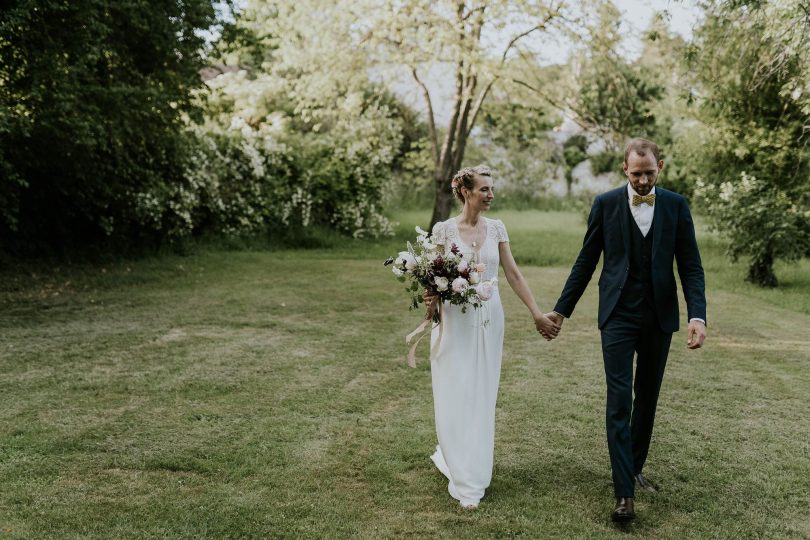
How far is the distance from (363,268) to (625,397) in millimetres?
11642

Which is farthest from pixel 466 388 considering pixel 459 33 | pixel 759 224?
pixel 459 33

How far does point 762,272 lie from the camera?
47.5 ft

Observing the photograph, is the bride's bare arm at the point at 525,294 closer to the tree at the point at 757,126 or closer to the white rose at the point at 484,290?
the white rose at the point at 484,290

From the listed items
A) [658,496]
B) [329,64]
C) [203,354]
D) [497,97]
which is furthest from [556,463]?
[497,97]

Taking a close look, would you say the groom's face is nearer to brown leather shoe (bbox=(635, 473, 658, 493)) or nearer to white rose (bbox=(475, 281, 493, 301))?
white rose (bbox=(475, 281, 493, 301))

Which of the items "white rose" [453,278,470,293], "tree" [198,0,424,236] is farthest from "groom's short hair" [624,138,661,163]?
"tree" [198,0,424,236]

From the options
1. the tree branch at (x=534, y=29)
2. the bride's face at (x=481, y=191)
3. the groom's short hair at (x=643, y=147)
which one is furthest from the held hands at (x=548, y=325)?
the tree branch at (x=534, y=29)

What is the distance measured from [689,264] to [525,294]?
108cm

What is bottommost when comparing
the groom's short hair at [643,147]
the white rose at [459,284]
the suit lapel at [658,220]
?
the white rose at [459,284]

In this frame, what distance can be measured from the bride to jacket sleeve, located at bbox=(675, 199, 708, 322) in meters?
0.88

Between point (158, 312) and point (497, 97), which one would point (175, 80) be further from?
point (497, 97)

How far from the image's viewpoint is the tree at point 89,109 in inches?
392

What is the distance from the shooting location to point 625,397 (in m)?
4.31

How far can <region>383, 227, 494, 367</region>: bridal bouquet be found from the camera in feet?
14.8
